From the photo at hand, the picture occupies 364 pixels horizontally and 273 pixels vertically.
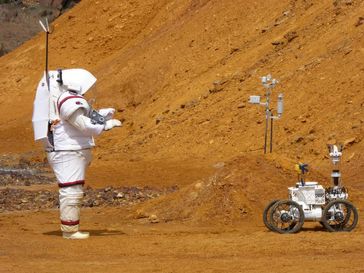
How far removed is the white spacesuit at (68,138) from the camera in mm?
13039

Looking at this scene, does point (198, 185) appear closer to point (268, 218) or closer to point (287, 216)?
point (268, 218)

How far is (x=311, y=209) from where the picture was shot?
44.5 ft

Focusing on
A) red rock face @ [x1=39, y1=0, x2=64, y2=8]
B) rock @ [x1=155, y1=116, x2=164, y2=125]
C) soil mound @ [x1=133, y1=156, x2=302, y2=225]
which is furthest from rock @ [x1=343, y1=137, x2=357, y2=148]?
red rock face @ [x1=39, y1=0, x2=64, y2=8]

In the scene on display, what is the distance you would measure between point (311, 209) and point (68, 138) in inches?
126

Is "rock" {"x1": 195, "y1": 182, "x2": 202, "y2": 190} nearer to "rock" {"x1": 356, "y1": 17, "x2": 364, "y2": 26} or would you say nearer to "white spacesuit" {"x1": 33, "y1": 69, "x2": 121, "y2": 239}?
"white spacesuit" {"x1": 33, "y1": 69, "x2": 121, "y2": 239}

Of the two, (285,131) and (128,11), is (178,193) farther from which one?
(128,11)

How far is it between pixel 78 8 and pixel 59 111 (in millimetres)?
33228

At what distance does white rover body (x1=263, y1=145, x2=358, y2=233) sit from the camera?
13414 mm

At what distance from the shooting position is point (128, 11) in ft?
143

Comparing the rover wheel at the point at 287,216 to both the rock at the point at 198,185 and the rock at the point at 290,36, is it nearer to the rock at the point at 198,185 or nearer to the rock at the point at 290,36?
the rock at the point at 198,185

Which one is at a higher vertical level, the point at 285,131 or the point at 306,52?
the point at 306,52

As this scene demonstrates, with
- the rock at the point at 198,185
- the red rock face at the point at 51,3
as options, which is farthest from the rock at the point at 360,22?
the red rock face at the point at 51,3

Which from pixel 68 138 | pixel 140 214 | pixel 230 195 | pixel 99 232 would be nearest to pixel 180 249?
pixel 68 138

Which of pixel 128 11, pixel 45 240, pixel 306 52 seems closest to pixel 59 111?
pixel 45 240
